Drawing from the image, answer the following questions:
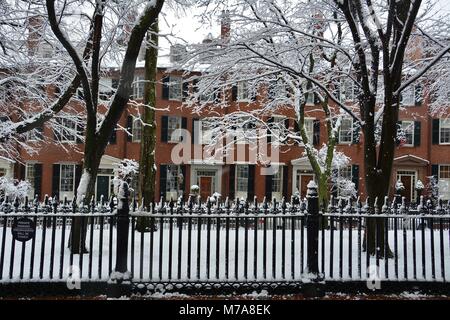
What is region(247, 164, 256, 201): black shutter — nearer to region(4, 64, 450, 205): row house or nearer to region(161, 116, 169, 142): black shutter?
region(4, 64, 450, 205): row house

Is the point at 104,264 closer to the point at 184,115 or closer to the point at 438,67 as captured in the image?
the point at 438,67

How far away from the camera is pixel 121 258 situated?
20.5ft

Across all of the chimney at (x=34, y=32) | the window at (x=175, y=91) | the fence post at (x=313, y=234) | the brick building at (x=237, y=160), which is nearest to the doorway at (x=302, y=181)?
the brick building at (x=237, y=160)

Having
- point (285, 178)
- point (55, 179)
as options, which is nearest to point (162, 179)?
point (55, 179)

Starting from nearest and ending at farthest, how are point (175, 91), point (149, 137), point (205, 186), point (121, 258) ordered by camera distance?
point (121, 258)
point (149, 137)
point (175, 91)
point (205, 186)

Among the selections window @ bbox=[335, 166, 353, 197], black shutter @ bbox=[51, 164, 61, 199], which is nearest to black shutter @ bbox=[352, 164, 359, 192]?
window @ bbox=[335, 166, 353, 197]

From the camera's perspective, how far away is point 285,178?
1198 inches

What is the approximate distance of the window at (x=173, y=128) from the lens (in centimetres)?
3008

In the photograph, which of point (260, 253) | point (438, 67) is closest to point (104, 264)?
point (260, 253)

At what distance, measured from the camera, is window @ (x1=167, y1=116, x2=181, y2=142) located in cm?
3008

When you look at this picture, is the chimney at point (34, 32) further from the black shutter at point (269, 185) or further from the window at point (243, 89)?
the black shutter at point (269, 185)

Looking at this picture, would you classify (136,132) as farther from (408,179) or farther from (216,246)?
(216,246)

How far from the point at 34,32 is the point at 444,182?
28.4 metres

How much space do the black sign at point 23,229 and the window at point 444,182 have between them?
28.6 m
